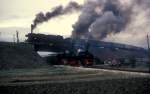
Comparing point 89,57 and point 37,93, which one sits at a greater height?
point 89,57

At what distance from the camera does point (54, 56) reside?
2159 inches

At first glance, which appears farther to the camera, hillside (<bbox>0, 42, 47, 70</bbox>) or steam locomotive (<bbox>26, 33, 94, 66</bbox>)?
steam locomotive (<bbox>26, 33, 94, 66</bbox>)

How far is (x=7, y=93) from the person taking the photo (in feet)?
71.6

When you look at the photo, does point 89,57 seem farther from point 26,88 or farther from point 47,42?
point 26,88

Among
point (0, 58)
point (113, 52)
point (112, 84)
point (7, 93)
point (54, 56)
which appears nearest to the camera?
point (7, 93)

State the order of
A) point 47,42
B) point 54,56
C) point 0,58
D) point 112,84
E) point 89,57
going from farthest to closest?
1. point 47,42
2. point 54,56
3. point 89,57
4. point 0,58
5. point 112,84

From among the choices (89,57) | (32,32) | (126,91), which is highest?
(32,32)

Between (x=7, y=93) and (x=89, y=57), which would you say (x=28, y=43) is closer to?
(x=89, y=57)

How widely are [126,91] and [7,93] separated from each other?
8856mm

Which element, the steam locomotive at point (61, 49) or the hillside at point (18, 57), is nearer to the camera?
the hillside at point (18, 57)

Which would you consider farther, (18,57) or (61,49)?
(61,49)

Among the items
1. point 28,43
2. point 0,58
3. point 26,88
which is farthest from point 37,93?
point 28,43

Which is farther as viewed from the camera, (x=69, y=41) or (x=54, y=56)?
(x=69, y=41)

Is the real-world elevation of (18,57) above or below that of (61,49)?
below
